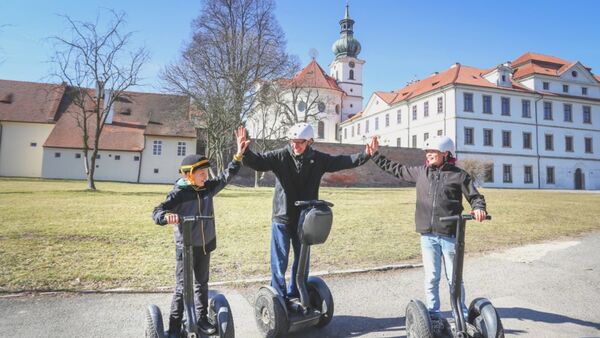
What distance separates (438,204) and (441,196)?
0.08 meters

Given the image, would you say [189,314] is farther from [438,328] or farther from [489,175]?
[489,175]

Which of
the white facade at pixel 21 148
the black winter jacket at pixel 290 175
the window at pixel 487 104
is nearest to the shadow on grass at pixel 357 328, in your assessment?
the black winter jacket at pixel 290 175

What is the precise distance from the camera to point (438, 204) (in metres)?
3.53

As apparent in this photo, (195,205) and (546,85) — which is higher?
(546,85)

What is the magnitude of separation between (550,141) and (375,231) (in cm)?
4379

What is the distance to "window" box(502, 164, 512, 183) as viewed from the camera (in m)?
41.2

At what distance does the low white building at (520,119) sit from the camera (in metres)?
40.8

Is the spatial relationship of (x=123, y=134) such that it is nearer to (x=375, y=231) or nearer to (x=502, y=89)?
(x=375, y=231)

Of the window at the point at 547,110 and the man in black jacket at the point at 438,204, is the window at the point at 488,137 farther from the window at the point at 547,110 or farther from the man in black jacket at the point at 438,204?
the man in black jacket at the point at 438,204

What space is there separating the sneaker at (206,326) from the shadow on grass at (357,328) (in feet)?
2.63

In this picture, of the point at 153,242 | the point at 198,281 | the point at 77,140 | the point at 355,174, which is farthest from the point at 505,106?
the point at 198,281

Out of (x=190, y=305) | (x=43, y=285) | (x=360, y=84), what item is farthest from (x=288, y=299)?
(x=360, y=84)

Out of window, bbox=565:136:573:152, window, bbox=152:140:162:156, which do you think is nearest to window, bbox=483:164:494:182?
window, bbox=565:136:573:152

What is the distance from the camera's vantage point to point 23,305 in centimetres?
411
